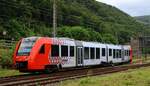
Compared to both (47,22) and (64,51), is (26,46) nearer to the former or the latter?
(64,51)

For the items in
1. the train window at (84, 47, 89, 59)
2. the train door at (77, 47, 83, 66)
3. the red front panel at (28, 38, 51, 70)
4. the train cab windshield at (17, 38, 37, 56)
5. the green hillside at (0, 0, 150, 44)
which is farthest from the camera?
the green hillside at (0, 0, 150, 44)

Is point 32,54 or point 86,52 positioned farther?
point 86,52

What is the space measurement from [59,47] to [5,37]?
53.3 metres

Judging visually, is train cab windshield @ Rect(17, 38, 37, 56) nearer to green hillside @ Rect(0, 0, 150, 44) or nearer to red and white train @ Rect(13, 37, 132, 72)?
red and white train @ Rect(13, 37, 132, 72)

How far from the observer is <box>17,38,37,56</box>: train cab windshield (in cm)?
2949

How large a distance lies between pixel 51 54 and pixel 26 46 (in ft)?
6.70

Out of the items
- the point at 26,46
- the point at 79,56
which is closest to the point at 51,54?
the point at 26,46

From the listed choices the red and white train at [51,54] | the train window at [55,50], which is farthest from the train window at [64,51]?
the train window at [55,50]

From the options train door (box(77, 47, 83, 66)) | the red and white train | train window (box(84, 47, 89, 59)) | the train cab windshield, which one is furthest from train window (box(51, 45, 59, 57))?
train window (box(84, 47, 89, 59))

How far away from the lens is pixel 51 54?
3084 centimetres

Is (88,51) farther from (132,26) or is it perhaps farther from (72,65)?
Result: (132,26)

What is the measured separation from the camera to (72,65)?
34.8 metres

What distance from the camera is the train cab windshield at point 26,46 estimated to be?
2949cm

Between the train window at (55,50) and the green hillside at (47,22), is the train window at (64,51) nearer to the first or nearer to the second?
the train window at (55,50)
